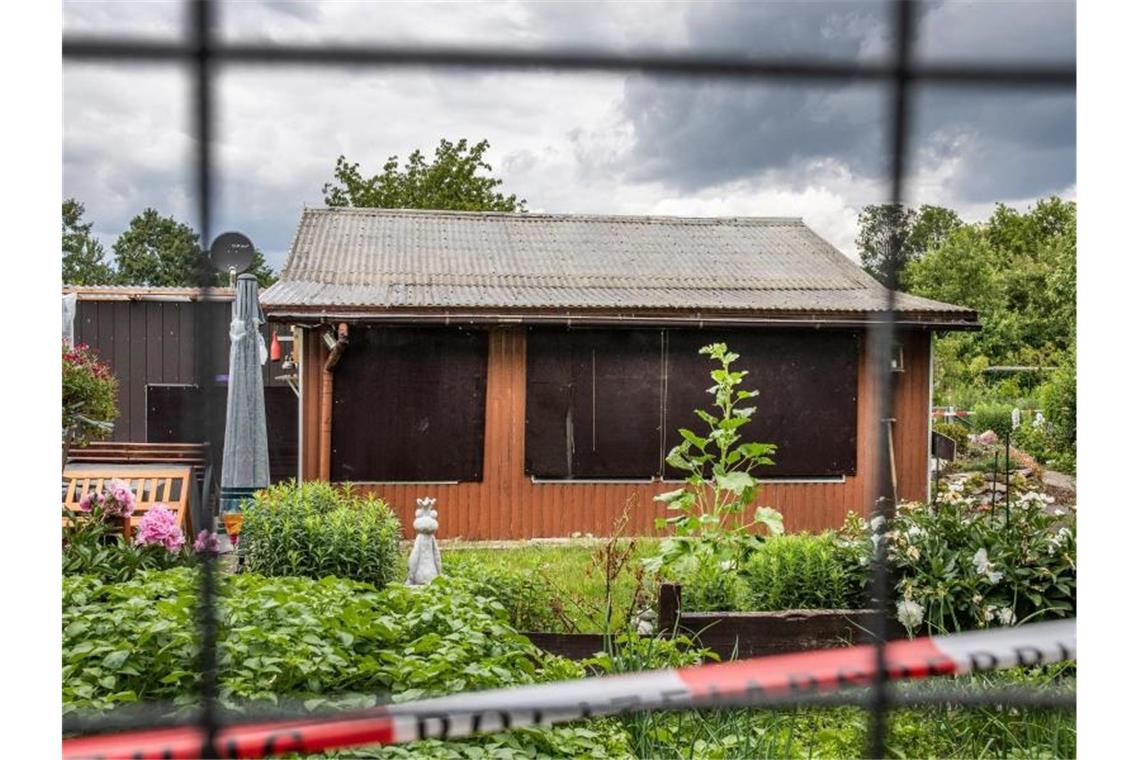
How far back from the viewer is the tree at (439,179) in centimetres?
178

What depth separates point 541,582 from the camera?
70.3 inches

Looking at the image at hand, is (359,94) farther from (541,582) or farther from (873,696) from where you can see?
(873,696)

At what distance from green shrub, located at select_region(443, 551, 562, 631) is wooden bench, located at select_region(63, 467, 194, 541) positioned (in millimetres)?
653

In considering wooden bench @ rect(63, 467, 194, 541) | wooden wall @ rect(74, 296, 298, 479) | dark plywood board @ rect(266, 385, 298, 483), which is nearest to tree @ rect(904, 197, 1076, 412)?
wooden bench @ rect(63, 467, 194, 541)

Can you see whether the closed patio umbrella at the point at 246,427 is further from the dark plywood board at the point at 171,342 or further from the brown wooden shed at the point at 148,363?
the dark plywood board at the point at 171,342

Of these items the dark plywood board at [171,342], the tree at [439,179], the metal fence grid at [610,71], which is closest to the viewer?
the metal fence grid at [610,71]

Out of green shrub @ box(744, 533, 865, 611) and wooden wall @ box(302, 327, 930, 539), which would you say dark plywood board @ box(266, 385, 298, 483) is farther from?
green shrub @ box(744, 533, 865, 611)

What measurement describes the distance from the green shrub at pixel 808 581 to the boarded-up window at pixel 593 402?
1198mm

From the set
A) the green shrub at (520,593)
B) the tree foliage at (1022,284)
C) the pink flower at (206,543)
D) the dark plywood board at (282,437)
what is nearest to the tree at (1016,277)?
the tree foliage at (1022,284)

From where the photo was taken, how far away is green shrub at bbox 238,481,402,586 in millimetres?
1886

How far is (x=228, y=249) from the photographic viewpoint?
0.40 metres

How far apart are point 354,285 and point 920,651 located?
2243 mm

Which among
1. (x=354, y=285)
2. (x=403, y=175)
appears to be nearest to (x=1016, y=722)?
(x=403, y=175)

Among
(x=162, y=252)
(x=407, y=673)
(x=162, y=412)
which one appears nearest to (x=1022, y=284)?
(x=407, y=673)
